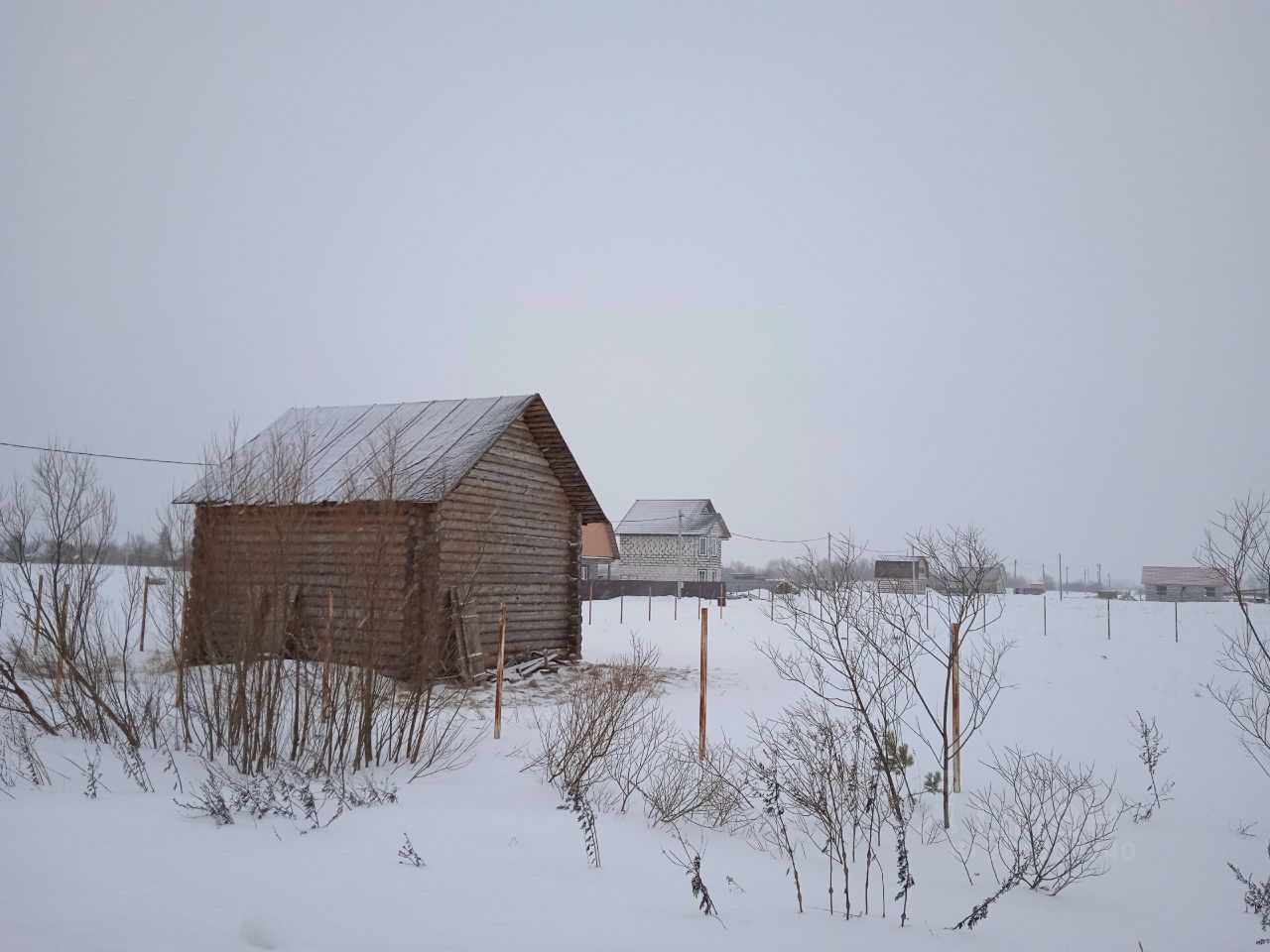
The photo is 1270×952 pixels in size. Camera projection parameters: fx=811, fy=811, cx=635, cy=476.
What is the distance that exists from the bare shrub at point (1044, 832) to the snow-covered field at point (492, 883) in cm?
20

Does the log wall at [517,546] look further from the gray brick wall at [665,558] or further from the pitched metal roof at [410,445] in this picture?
the gray brick wall at [665,558]

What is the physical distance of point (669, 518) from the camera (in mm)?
55812

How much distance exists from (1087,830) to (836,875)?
345 centimetres

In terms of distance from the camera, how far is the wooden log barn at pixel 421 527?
29.9 feet

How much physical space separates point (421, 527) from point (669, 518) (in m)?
40.6

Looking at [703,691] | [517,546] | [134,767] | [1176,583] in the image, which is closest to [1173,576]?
[1176,583]

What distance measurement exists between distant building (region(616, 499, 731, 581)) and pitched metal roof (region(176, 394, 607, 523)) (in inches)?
1326

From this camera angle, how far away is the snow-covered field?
14.9ft

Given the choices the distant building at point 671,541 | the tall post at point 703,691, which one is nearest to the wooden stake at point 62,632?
the tall post at point 703,691

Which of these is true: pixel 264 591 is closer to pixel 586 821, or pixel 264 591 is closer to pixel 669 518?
pixel 586 821

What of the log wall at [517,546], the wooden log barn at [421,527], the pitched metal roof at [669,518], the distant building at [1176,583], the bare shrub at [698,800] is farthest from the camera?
the distant building at [1176,583]

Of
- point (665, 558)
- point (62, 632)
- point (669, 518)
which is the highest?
point (669, 518)

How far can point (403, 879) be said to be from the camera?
5.43 m

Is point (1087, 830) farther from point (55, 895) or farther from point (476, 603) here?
point (476, 603)
